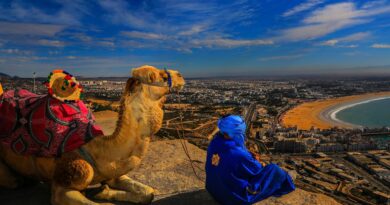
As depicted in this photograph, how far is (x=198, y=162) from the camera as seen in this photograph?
683 centimetres

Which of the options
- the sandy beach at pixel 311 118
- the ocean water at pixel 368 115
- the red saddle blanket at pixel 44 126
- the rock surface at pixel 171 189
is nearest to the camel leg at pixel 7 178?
the rock surface at pixel 171 189

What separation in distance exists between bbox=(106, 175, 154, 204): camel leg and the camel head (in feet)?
3.87

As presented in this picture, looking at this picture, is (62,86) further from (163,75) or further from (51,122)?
(163,75)

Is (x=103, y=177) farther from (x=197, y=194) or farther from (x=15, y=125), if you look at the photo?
(x=197, y=194)

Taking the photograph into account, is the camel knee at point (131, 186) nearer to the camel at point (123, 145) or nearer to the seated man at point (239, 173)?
the camel at point (123, 145)

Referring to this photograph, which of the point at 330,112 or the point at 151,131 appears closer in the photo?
the point at 151,131

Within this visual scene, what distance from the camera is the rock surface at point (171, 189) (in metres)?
4.08

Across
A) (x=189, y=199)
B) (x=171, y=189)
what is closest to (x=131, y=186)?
(x=189, y=199)

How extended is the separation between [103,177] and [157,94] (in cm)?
107

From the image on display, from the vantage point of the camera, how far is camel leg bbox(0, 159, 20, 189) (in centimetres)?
387

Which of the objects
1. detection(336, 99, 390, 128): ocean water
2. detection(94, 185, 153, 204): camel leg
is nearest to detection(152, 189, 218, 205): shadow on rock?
detection(94, 185, 153, 204): camel leg

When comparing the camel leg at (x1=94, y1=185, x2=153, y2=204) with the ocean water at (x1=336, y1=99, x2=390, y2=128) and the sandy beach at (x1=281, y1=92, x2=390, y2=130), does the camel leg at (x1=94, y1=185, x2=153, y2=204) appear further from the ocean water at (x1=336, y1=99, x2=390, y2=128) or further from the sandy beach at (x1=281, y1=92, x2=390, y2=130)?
the ocean water at (x1=336, y1=99, x2=390, y2=128)

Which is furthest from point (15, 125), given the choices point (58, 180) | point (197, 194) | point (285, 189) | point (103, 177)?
point (285, 189)

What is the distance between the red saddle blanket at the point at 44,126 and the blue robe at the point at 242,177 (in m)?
1.37
